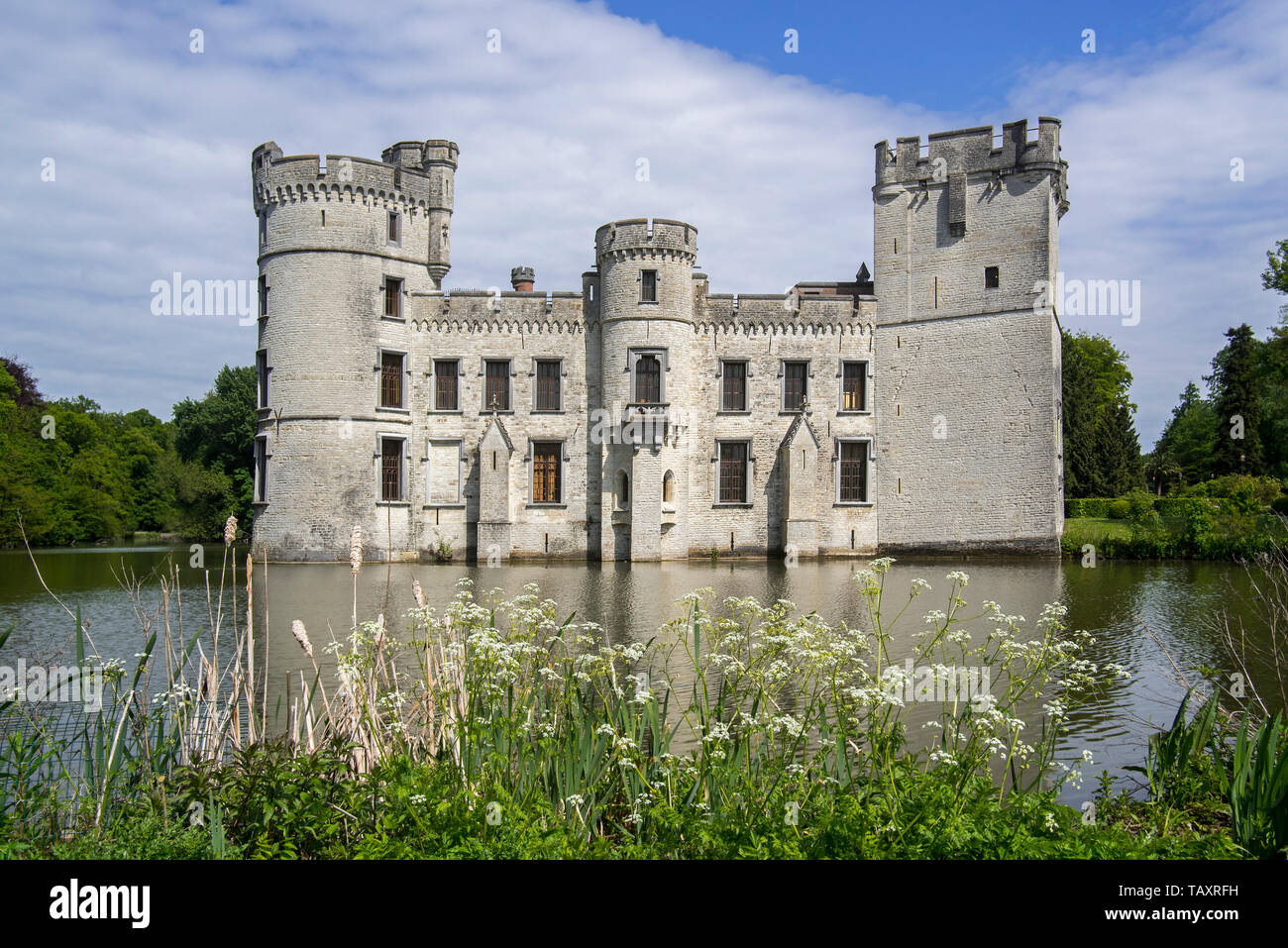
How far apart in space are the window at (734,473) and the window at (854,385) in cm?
369

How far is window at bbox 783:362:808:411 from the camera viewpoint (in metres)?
30.5

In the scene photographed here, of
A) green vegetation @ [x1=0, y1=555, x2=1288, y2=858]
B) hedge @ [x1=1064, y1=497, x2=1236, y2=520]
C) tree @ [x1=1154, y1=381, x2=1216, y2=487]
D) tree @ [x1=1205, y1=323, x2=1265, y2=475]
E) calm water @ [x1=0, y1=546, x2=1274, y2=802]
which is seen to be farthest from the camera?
tree @ [x1=1154, y1=381, x2=1216, y2=487]

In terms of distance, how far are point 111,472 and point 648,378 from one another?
31.4 m

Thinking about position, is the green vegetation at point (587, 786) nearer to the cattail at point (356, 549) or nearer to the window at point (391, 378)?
the cattail at point (356, 549)

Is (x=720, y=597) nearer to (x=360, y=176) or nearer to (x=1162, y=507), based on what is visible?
(x=360, y=176)

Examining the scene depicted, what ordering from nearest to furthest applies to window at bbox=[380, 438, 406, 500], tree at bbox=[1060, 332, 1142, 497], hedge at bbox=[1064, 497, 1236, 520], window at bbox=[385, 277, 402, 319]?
1. hedge at bbox=[1064, 497, 1236, 520]
2. window at bbox=[380, 438, 406, 500]
3. window at bbox=[385, 277, 402, 319]
4. tree at bbox=[1060, 332, 1142, 497]

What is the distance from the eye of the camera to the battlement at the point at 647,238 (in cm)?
2841

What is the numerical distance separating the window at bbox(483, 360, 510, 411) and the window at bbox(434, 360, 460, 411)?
96 cm

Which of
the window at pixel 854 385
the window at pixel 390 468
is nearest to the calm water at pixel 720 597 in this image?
the window at pixel 390 468

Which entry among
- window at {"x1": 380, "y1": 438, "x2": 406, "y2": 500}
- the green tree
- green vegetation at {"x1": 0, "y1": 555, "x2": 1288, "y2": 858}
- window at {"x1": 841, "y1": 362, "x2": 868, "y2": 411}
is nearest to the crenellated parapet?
window at {"x1": 841, "y1": 362, "x2": 868, "y2": 411}

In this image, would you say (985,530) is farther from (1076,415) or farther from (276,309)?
(276,309)

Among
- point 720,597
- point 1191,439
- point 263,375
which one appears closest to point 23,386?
point 263,375

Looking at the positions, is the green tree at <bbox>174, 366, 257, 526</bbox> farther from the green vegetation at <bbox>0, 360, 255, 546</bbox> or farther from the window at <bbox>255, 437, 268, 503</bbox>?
the window at <bbox>255, 437, 268, 503</bbox>

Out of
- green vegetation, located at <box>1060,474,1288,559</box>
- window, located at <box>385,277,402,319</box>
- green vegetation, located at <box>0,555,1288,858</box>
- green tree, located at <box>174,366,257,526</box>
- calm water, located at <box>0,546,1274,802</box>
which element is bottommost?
calm water, located at <box>0,546,1274,802</box>
